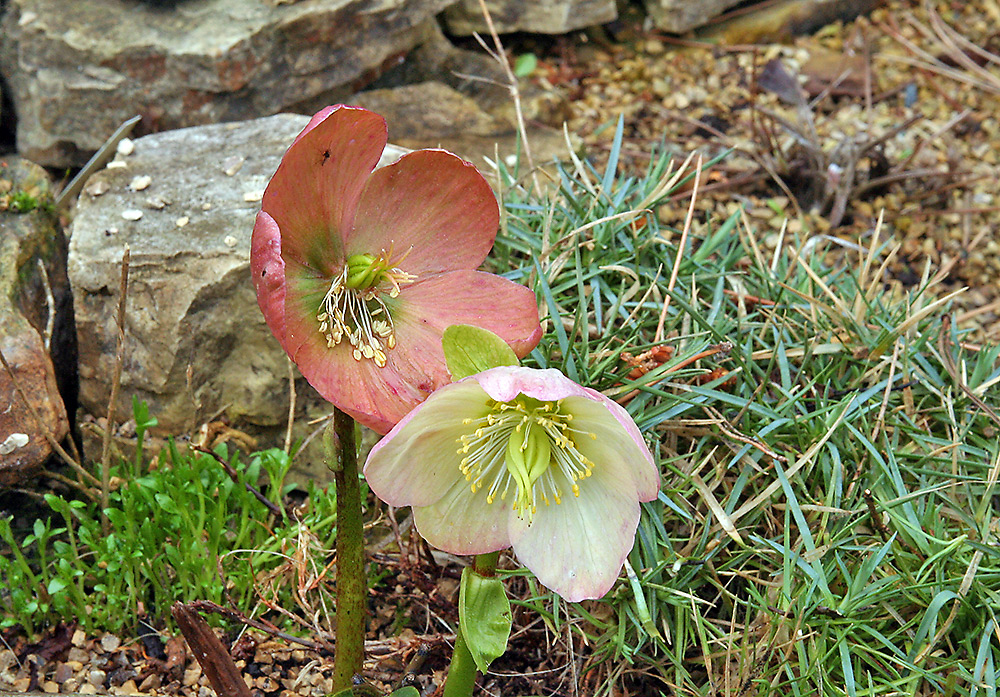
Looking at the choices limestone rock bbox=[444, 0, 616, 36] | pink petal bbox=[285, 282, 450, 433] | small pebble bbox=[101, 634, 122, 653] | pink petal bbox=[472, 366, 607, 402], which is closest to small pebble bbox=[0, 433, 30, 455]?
small pebble bbox=[101, 634, 122, 653]

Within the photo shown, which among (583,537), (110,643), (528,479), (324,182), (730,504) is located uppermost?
(324,182)

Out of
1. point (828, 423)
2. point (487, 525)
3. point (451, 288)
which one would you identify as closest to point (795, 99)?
point (828, 423)

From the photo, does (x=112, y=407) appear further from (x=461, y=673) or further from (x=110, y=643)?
(x=461, y=673)

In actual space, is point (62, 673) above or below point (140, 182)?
below

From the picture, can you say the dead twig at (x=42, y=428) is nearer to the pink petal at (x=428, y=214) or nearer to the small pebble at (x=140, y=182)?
the small pebble at (x=140, y=182)

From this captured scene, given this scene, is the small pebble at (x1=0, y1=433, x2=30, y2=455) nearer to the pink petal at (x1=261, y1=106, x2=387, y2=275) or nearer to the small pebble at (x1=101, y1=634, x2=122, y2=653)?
the small pebble at (x1=101, y1=634, x2=122, y2=653)

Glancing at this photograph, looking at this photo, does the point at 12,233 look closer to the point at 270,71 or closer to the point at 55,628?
the point at 55,628

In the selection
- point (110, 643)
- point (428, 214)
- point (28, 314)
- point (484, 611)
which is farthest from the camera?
point (28, 314)

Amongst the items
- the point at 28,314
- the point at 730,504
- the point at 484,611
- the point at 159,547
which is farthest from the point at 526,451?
the point at 28,314

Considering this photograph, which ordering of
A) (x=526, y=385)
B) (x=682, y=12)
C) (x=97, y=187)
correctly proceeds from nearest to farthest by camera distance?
(x=526, y=385), (x=97, y=187), (x=682, y=12)
